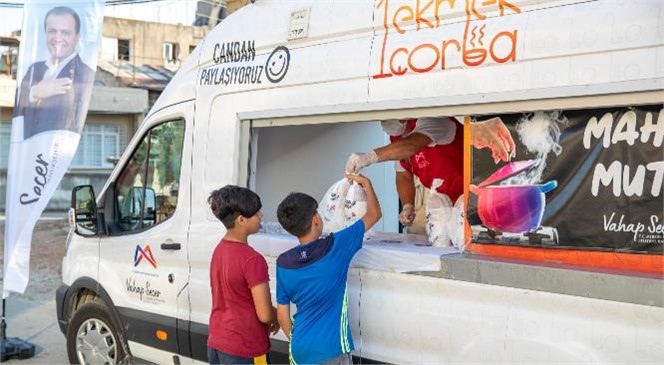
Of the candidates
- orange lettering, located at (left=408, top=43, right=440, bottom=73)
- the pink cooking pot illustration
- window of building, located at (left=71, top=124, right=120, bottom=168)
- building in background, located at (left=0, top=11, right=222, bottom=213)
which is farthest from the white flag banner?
window of building, located at (left=71, top=124, right=120, bottom=168)

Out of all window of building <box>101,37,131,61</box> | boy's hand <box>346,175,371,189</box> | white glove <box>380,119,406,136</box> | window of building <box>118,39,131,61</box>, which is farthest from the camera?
window of building <box>118,39,131,61</box>

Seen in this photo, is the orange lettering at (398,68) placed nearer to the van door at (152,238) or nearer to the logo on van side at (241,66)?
the logo on van side at (241,66)

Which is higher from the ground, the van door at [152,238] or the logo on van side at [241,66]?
the logo on van side at [241,66]

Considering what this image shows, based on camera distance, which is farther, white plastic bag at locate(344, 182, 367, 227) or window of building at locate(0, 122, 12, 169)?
window of building at locate(0, 122, 12, 169)

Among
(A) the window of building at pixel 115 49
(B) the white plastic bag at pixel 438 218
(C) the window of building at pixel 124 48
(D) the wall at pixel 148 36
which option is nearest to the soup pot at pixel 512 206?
(B) the white plastic bag at pixel 438 218

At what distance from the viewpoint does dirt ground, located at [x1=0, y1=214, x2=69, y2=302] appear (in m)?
9.91

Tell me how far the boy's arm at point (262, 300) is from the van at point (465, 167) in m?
0.47

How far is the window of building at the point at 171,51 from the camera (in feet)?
125

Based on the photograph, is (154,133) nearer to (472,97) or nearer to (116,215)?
(116,215)

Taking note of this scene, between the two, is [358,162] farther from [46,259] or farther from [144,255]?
[46,259]

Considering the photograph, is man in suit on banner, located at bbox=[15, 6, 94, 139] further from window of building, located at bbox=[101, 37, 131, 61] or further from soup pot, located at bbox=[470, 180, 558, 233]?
window of building, located at bbox=[101, 37, 131, 61]

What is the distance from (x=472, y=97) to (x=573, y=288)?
918 mm

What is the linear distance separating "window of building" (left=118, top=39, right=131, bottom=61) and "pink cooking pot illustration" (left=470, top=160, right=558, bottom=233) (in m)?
35.8

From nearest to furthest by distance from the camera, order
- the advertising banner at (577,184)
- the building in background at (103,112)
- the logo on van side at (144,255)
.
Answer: the advertising banner at (577,184), the logo on van side at (144,255), the building in background at (103,112)
